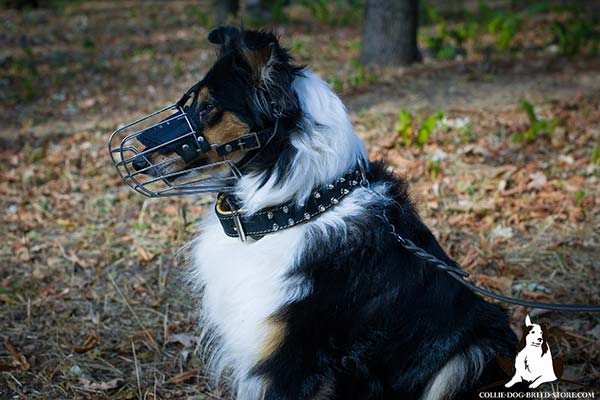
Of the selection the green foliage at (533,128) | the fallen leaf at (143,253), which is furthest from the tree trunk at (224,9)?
the fallen leaf at (143,253)

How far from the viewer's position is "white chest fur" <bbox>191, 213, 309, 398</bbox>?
8.03 ft

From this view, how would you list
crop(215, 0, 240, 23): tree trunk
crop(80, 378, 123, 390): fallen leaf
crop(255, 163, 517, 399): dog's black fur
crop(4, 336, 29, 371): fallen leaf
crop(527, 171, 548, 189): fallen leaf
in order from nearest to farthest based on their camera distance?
1. crop(255, 163, 517, 399): dog's black fur
2. crop(80, 378, 123, 390): fallen leaf
3. crop(4, 336, 29, 371): fallen leaf
4. crop(527, 171, 548, 189): fallen leaf
5. crop(215, 0, 240, 23): tree trunk

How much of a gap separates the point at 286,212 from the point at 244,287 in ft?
1.24

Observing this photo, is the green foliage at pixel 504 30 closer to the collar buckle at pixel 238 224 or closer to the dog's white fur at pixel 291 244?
the dog's white fur at pixel 291 244

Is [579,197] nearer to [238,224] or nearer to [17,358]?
[238,224]

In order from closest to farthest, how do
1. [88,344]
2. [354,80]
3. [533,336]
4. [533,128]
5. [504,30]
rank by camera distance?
[533,336], [88,344], [533,128], [354,80], [504,30]

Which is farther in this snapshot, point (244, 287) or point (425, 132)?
point (425, 132)

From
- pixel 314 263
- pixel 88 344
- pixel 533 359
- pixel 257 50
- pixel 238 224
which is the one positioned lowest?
pixel 88 344

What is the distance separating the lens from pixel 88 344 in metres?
3.56

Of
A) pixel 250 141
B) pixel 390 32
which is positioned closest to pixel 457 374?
pixel 250 141

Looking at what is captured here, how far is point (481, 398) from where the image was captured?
2.48 m

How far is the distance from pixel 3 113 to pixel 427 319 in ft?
23.1

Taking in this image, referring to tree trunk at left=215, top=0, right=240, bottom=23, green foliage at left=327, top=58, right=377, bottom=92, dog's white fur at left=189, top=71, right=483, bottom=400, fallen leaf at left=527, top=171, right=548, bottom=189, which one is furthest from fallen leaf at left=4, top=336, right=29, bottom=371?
tree trunk at left=215, top=0, right=240, bottom=23

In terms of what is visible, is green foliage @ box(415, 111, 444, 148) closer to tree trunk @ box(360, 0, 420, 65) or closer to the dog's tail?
tree trunk @ box(360, 0, 420, 65)
